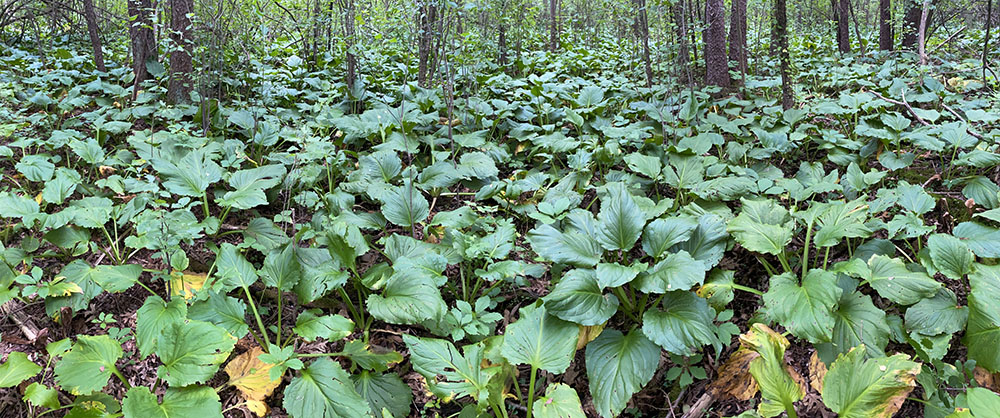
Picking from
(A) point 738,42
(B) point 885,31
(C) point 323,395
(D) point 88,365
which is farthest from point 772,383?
(B) point 885,31

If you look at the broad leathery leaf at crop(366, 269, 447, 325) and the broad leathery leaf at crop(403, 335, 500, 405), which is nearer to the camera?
the broad leathery leaf at crop(403, 335, 500, 405)

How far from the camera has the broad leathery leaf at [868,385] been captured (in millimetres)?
1793

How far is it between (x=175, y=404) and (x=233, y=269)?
2.53 ft

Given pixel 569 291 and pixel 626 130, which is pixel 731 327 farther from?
pixel 626 130

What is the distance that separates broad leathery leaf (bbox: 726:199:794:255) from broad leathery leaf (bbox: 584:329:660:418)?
76 centimetres

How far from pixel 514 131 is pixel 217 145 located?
7.96ft

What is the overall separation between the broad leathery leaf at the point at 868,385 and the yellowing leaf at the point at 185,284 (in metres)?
2.84

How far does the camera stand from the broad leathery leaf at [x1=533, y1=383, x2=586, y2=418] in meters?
2.01

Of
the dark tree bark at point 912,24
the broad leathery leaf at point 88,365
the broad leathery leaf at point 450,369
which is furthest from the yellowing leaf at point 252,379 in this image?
the dark tree bark at point 912,24

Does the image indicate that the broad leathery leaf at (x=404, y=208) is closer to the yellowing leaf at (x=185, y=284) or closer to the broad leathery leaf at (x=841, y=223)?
the yellowing leaf at (x=185, y=284)

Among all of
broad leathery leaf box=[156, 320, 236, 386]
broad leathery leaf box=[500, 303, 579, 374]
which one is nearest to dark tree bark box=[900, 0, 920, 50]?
broad leathery leaf box=[500, 303, 579, 374]

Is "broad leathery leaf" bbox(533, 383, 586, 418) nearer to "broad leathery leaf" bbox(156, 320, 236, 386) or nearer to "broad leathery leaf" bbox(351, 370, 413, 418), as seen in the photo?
"broad leathery leaf" bbox(351, 370, 413, 418)

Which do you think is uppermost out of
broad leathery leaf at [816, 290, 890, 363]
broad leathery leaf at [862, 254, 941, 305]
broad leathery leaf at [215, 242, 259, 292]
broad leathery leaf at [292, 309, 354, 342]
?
broad leathery leaf at [215, 242, 259, 292]

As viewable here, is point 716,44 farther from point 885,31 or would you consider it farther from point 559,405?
point 885,31
